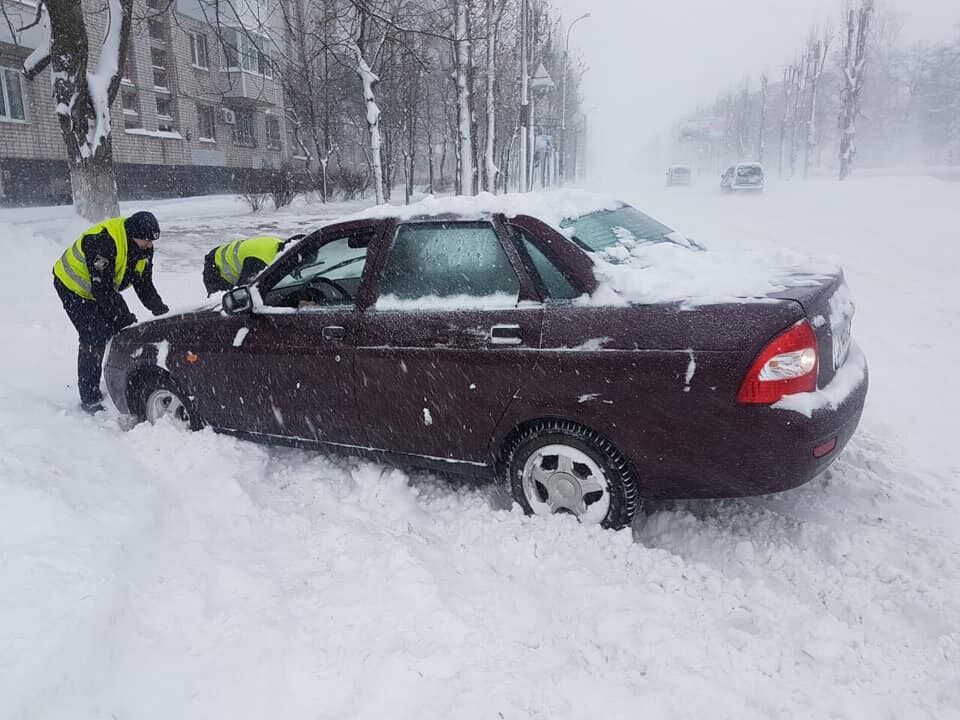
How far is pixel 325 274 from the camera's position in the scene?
4188 millimetres

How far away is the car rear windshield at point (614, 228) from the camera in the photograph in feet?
11.0

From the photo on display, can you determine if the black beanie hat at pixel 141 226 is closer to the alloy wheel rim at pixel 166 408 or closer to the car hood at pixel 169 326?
the car hood at pixel 169 326

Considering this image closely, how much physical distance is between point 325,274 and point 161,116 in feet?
95.7

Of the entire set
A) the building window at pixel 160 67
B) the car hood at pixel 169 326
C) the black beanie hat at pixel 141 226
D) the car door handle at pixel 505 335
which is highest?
the building window at pixel 160 67

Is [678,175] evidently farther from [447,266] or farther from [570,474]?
[570,474]

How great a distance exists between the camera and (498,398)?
319 centimetres

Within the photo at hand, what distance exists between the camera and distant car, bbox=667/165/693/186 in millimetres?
50219

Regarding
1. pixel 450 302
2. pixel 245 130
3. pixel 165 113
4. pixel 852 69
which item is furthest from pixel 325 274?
pixel 852 69

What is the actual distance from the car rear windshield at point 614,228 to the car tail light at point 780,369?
0.98 m

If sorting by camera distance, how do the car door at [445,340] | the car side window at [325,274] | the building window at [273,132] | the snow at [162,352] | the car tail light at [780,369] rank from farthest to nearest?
the building window at [273,132], the snow at [162,352], the car side window at [325,274], the car door at [445,340], the car tail light at [780,369]

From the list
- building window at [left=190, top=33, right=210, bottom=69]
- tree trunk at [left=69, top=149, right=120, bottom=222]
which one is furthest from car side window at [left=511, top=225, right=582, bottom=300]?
building window at [left=190, top=33, right=210, bottom=69]

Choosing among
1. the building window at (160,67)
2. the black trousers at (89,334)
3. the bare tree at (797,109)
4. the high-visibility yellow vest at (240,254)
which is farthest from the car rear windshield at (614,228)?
the bare tree at (797,109)

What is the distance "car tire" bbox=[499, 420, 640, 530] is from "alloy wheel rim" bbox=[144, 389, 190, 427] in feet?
7.79

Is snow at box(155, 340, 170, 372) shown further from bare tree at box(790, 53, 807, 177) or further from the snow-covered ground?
bare tree at box(790, 53, 807, 177)
